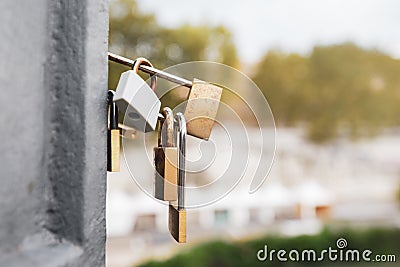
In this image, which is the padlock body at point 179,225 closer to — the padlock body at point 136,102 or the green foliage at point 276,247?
the padlock body at point 136,102

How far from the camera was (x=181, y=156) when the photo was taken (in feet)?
1.33

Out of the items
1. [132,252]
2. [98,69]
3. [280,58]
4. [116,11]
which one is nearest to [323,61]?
[280,58]

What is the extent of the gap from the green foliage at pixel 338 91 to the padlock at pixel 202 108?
3204 mm

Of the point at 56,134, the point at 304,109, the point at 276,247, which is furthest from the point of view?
the point at 304,109

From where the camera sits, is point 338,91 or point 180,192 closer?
point 180,192

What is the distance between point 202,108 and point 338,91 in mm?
3425

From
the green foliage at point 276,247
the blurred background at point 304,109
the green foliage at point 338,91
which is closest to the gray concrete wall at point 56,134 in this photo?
→ the green foliage at point 276,247

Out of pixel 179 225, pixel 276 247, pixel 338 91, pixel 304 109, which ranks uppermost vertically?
pixel 338 91

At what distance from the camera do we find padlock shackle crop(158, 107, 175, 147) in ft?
1.37

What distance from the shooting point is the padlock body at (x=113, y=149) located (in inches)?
14.3

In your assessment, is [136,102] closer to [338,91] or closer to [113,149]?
[113,149]

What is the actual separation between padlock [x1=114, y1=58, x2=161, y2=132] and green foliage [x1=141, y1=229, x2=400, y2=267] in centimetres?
273

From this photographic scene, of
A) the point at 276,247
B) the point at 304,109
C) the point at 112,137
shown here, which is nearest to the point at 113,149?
the point at 112,137

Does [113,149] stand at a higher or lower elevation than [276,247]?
higher
